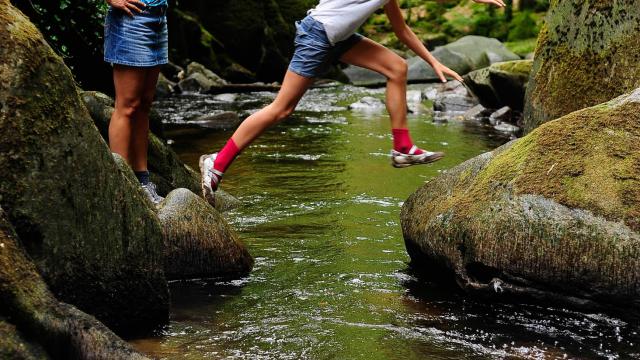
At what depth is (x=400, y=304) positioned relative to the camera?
202 inches

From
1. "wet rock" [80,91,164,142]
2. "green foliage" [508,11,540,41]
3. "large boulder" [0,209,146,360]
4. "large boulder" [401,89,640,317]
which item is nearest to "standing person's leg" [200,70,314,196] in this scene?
"large boulder" [401,89,640,317]

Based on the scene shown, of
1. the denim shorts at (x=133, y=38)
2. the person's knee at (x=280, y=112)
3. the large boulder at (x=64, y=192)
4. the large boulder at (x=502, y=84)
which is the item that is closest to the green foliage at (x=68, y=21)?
the denim shorts at (x=133, y=38)

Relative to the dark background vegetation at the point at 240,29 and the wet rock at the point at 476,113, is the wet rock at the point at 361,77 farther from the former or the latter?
the wet rock at the point at 476,113

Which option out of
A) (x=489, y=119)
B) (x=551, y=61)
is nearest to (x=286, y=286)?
(x=551, y=61)

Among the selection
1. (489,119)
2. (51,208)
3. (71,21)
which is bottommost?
(489,119)

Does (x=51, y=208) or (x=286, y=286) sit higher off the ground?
(x=51, y=208)

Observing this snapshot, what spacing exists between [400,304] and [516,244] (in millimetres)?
744

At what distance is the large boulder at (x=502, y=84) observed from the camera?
1516 centimetres

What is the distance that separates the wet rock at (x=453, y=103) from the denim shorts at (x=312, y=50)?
1160 centimetres

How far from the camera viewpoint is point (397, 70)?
19.0ft

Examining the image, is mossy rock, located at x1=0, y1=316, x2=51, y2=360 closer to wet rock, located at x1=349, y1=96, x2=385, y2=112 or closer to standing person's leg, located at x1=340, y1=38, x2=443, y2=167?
standing person's leg, located at x1=340, y1=38, x2=443, y2=167

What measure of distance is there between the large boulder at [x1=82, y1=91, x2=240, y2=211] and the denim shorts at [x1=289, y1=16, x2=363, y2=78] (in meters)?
1.78

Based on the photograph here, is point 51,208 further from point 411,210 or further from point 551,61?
point 551,61

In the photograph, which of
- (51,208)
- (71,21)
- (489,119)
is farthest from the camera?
(489,119)
